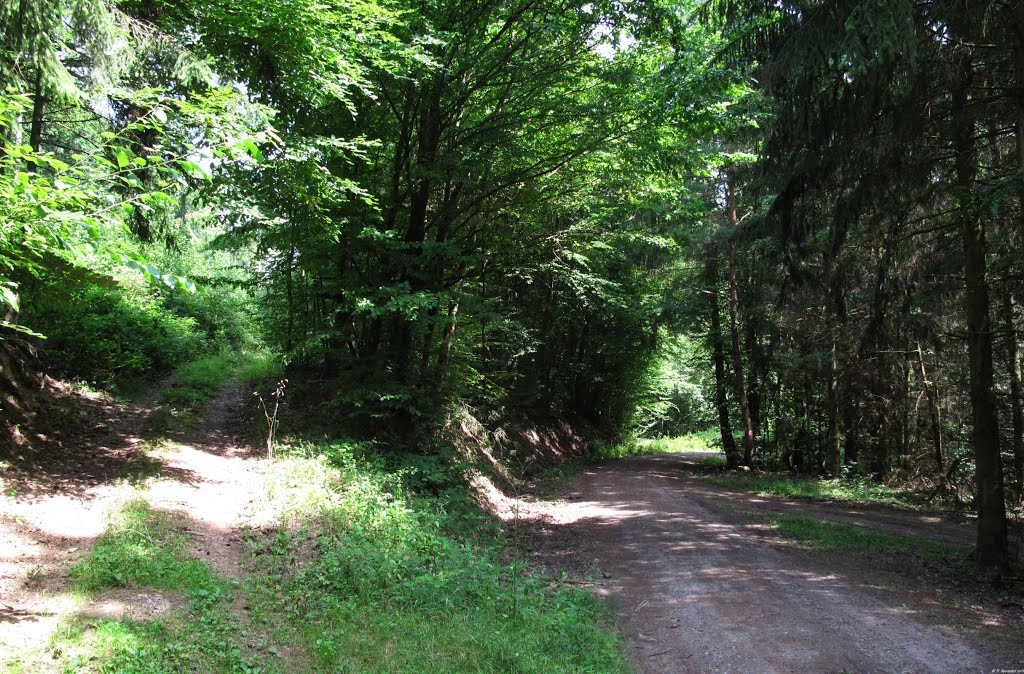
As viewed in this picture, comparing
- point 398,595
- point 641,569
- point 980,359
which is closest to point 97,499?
point 398,595

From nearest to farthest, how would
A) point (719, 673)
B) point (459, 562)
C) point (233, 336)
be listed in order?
point (719, 673), point (459, 562), point (233, 336)

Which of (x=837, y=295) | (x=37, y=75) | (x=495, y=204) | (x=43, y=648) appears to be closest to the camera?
(x=43, y=648)

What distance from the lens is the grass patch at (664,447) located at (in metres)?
25.2

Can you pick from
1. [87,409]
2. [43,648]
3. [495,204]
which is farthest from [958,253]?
[87,409]

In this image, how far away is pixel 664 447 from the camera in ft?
99.7

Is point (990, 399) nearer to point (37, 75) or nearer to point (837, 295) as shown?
point (837, 295)

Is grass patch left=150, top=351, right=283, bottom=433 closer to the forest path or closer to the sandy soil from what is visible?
the sandy soil

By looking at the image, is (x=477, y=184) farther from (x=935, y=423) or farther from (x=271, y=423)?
(x=935, y=423)

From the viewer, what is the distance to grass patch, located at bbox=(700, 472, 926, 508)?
13836 mm

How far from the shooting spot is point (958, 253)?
9430mm

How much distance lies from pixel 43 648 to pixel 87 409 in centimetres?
674

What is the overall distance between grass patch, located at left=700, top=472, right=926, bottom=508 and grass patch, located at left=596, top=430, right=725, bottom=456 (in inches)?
232

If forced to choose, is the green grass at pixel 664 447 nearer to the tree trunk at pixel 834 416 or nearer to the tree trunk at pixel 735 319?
the tree trunk at pixel 735 319

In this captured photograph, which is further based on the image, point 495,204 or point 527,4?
point 495,204
